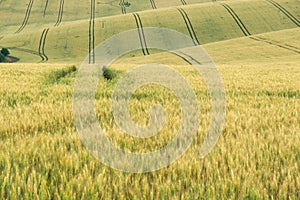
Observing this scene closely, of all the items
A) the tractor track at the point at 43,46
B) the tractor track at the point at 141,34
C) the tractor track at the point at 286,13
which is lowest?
the tractor track at the point at 43,46

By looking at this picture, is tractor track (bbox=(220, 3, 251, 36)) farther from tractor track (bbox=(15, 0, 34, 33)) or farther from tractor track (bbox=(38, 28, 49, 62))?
tractor track (bbox=(15, 0, 34, 33))

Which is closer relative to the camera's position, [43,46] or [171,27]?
[43,46]

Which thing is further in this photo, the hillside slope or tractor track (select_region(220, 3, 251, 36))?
tractor track (select_region(220, 3, 251, 36))

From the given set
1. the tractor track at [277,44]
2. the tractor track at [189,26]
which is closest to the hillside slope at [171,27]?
the tractor track at [189,26]

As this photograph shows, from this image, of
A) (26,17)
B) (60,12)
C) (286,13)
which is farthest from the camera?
(60,12)

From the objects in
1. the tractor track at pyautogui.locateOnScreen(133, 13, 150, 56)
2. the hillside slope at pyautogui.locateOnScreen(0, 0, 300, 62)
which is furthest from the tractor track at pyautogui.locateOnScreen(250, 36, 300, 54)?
the tractor track at pyautogui.locateOnScreen(133, 13, 150, 56)

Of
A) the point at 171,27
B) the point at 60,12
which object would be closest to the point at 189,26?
the point at 171,27

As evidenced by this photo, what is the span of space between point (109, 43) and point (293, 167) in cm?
7649

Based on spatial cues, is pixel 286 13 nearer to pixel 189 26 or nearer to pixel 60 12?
pixel 189 26

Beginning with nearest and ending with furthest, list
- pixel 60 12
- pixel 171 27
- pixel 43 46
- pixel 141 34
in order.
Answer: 1. pixel 43 46
2. pixel 141 34
3. pixel 171 27
4. pixel 60 12

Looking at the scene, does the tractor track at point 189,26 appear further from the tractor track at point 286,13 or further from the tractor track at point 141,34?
the tractor track at point 286,13

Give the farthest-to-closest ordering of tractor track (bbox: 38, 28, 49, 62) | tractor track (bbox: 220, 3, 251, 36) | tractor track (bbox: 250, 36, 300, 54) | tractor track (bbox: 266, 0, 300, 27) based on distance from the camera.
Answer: tractor track (bbox: 266, 0, 300, 27), tractor track (bbox: 220, 3, 251, 36), tractor track (bbox: 38, 28, 49, 62), tractor track (bbox: 250, 36, 300, 54)

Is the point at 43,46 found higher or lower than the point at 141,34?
lower

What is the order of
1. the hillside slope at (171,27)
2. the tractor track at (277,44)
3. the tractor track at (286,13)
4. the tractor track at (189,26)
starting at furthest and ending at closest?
the tractor track at (286,13), the tractor track at (189,26), the hillside slope at (171,27), the tractor track at (277,44)
